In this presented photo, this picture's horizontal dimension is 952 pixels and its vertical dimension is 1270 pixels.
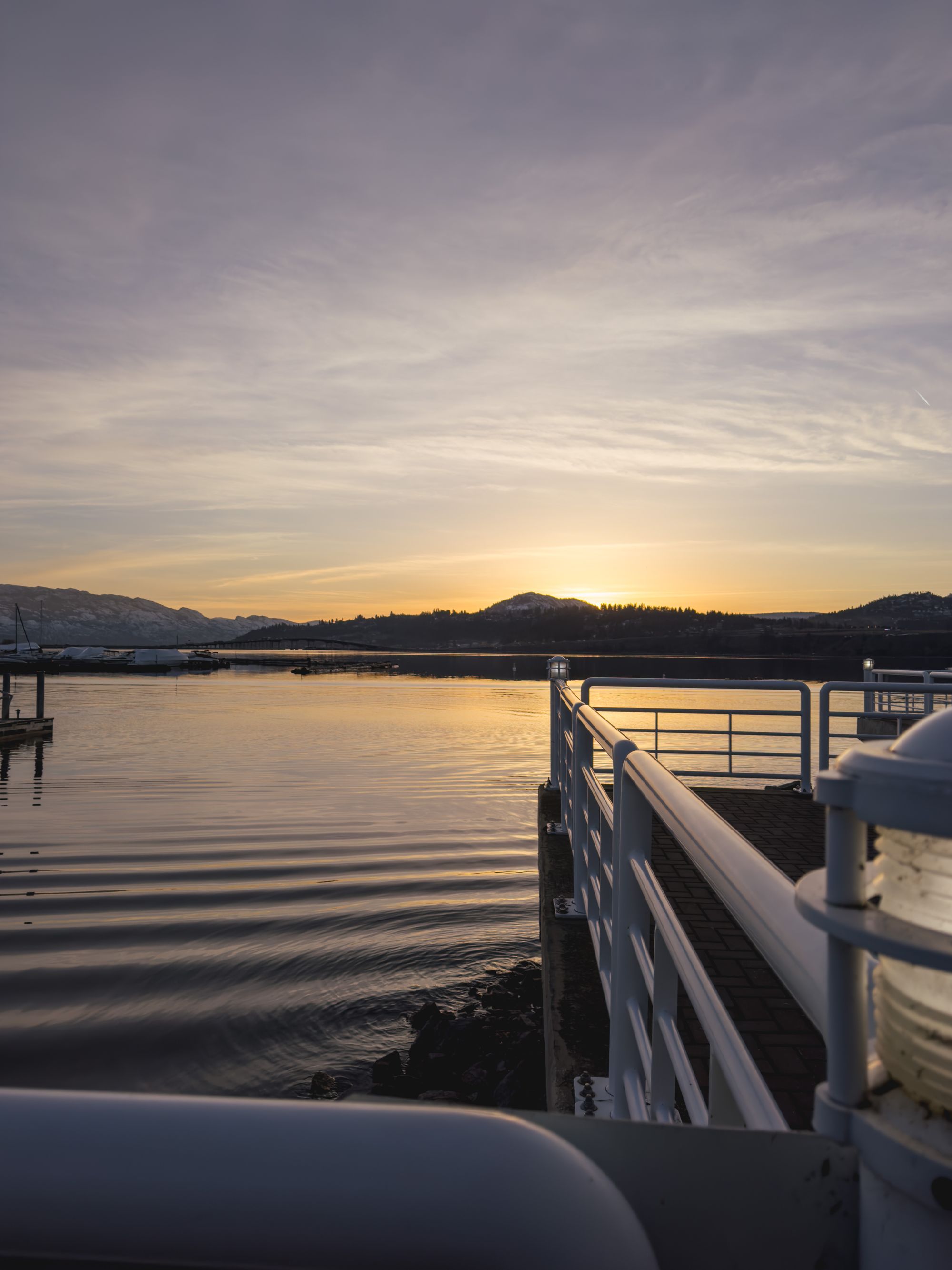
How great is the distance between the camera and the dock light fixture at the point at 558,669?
8.55m

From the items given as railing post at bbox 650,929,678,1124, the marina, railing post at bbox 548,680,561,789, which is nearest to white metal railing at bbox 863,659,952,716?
the marina

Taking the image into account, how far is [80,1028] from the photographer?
659 cm

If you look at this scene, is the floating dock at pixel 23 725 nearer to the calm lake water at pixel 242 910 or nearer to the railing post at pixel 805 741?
the calm lake water at pixel 242 910

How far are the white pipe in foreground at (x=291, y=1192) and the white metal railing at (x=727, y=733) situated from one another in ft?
7.50

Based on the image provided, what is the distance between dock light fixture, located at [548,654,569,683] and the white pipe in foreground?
25.7ft

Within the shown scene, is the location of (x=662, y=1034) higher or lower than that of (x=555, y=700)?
lower

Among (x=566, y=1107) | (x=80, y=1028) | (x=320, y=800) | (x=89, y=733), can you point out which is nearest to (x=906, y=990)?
(x=566, y=1107)

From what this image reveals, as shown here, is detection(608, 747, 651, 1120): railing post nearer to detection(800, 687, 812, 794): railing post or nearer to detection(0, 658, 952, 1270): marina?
detection(0, 658, 952, 1270): marina

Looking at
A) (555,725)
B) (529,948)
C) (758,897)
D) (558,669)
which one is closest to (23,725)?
(529,948)

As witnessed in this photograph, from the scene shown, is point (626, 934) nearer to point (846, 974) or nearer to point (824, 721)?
point (846, 974)

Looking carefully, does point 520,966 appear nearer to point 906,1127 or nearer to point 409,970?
point 409,970

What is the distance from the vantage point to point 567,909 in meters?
5.42

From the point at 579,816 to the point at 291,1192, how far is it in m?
4.81

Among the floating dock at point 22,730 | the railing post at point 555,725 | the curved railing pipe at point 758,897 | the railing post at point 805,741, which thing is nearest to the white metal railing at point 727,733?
the railing post at point 805,741
